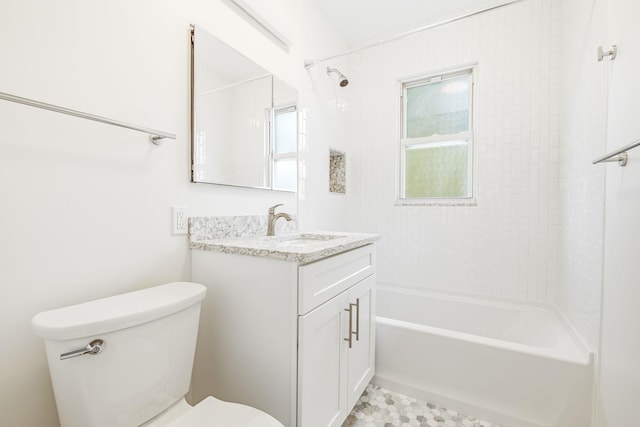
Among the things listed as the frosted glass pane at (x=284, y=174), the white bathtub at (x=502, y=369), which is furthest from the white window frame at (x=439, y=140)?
the frosted glass pane at (x=284, y=174)

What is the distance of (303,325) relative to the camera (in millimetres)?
1023

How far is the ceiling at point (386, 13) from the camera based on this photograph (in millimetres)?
2205

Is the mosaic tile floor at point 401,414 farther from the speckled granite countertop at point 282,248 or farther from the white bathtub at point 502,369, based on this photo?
the speckled granite countertop at point 282,248

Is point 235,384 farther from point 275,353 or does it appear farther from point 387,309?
point 387,309

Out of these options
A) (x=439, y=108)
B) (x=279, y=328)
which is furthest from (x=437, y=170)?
(x=279, y=328)

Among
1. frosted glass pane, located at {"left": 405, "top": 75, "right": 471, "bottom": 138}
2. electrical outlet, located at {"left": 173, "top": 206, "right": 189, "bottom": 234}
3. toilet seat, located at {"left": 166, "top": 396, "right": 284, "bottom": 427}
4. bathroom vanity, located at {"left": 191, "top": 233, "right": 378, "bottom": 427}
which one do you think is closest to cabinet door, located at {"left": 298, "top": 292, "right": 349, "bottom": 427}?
bathroom vanity, located at {"left": 191, "top": 233, "right": 378, "bottom": 427}

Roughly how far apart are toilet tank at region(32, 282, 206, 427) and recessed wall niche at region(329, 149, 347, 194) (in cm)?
185

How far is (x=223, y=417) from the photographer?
0.87 metres

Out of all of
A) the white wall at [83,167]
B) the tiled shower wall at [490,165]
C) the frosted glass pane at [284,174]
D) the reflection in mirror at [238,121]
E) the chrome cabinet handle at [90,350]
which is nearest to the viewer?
the chrome cabinet handle at [90,350]

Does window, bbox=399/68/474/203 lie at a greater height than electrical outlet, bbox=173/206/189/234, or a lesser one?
greater

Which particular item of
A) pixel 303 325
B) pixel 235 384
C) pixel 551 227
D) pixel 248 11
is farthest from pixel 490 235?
pixel 248 11

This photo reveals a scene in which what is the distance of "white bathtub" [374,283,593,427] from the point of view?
1.36 metres

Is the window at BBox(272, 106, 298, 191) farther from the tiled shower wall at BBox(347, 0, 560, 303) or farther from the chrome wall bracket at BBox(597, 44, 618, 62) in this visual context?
the chrome wall bracket at BBox(597, 44, 618, 62)

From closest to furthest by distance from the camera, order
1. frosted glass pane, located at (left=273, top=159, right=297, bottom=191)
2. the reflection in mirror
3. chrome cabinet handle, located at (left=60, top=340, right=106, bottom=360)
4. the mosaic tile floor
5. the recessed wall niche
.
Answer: chrome cabinet handle, located at (left=60, top=340, right=106, bottom=360) < the reflection in mirror < the mosaic tile floor < frosted glass pane, located at (left=273, top=159, right=297, bottom=191) < the recessed wall niche
